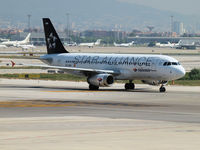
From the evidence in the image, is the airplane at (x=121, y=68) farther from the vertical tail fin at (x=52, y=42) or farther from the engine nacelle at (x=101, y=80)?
the vertical tail fin at (x=52, y=42)

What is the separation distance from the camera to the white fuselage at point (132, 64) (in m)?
58.7

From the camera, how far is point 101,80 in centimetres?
5947

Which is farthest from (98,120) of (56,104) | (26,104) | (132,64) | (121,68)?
(121,68)

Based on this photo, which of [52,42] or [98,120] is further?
[52,42]

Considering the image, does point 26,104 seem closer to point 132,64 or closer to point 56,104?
point 56,104

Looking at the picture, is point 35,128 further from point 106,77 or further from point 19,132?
point 106,77

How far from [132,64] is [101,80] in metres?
3.47

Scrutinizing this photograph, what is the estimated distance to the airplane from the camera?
5894cm

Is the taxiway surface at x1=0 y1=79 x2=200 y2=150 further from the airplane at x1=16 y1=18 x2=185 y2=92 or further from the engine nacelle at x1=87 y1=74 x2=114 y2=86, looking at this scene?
the engine nacelle at x1=87 y1=74 x2=114 y2=86

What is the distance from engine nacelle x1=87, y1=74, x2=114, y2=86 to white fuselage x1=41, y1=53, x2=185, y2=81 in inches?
66.1

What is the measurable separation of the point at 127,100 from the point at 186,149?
2492cm

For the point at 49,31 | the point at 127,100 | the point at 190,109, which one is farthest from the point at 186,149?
the point at 49,31

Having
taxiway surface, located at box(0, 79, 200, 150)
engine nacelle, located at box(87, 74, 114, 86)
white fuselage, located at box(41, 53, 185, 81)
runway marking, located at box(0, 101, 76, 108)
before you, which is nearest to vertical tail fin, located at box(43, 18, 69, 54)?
white fuselage, located at box(41, 53, 185, 81)

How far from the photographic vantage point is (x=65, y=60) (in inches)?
2606
